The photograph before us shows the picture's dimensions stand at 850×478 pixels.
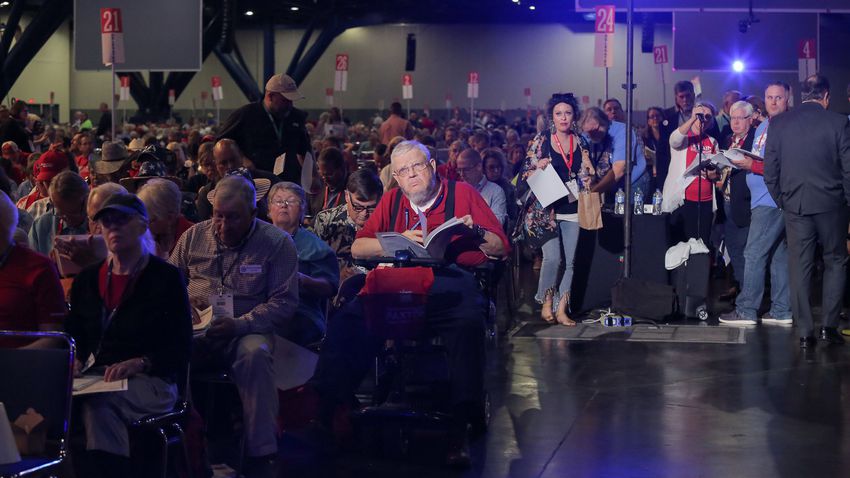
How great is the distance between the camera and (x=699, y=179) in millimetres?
10297

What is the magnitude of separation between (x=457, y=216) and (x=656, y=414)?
1581 mm

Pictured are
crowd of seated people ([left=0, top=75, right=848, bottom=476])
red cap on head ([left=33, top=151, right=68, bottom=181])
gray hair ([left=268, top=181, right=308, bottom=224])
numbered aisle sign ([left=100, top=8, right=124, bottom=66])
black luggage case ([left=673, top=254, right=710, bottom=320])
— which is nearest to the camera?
crowd of seated people ([left=0, top=75, right=848, bottom=476])

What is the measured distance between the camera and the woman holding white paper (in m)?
9.38

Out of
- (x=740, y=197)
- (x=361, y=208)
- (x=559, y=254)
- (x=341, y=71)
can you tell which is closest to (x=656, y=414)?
(x=361, y=208)

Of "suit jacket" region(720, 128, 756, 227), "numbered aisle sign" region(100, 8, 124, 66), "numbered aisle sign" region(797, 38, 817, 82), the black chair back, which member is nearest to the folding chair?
the black chair back

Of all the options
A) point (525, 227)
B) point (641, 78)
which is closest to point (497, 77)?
point (641, 78)

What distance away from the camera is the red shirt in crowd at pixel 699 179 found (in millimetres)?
10250

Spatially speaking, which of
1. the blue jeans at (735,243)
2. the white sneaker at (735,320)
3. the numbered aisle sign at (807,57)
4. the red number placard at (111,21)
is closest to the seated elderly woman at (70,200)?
the white sneaker at (735,320)

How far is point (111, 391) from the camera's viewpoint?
4.56m

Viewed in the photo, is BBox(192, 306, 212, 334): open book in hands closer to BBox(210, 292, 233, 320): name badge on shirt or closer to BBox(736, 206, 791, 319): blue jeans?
BBox(210, 292, 233, 320): name badge on shirt

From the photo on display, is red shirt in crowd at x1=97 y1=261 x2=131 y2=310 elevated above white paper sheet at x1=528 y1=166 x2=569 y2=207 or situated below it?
below

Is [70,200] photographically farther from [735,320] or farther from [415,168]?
[735,320]

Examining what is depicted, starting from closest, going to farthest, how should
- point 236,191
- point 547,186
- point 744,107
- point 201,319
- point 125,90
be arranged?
point 201,319 → point 236,191 → point 547,186 → point 744,107 → point 125,90

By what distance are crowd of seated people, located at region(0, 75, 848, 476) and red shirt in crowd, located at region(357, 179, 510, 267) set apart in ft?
0.03
